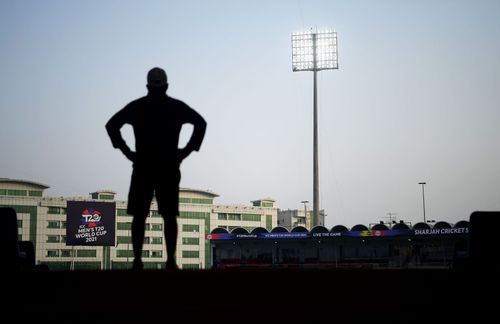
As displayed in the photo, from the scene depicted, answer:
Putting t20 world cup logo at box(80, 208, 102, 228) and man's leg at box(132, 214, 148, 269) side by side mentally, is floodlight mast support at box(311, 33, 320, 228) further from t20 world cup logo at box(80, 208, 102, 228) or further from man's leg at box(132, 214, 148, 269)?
man's leg at box(132, 214, 148, 269)

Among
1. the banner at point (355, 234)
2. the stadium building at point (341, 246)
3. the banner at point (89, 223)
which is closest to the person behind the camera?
the banner at point (355, 234)

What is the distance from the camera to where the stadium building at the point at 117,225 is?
121m

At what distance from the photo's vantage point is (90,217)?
7800cm

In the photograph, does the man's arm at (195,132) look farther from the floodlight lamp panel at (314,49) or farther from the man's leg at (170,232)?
the floodlight lamp panel at (314,49)

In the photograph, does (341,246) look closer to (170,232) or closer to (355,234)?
(355,234)

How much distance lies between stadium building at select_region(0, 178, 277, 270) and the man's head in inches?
4102

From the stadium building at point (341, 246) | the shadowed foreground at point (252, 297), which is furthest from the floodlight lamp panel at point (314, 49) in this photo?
the shadowed foreground at point (252, 297)

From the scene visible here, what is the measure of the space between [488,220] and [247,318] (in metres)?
5.89

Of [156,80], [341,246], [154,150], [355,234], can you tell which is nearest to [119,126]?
[154,150]

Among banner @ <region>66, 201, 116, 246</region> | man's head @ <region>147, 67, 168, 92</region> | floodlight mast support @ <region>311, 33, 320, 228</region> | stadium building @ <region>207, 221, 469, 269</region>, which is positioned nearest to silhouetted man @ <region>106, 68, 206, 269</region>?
man's head @ <region>147, 67, 168, 92</region>

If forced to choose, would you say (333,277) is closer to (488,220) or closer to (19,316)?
(19,316)

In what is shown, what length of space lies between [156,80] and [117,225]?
123m

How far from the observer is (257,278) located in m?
4.25

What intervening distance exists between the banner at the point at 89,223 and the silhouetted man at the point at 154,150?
70.6 metres
